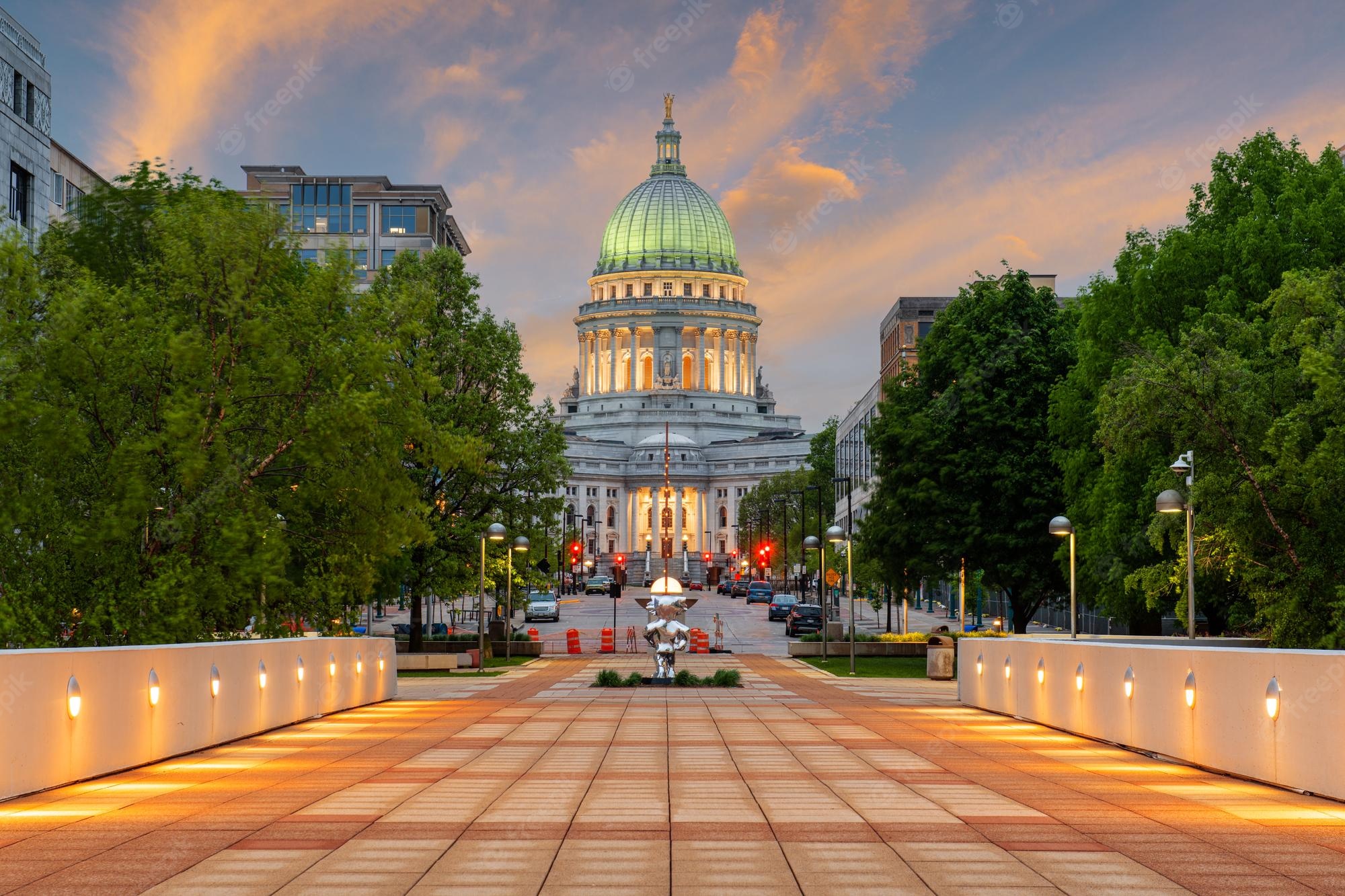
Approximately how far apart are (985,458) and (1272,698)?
37282 mm

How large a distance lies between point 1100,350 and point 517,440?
21.1 metres

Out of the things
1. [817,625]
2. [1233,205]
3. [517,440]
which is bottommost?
[817,625]

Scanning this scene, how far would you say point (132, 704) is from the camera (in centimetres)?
1897

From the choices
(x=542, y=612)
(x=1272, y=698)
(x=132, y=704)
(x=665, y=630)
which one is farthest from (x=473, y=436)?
(x=542, y=612)

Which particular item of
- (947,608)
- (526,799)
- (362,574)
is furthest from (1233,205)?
(947,608)

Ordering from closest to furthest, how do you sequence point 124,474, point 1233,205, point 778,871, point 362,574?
point 778,871
point 124,474
point 362,574
point 1233,205

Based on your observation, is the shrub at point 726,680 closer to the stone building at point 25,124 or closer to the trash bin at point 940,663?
the trash bin at point 940,663

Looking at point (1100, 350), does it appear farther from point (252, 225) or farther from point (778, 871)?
point (778, 871)

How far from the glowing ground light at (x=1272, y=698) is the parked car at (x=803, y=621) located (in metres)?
61.2

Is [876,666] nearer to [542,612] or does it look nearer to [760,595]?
[542,612]

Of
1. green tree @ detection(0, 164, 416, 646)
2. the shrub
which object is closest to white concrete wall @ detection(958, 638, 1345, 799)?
the shrub

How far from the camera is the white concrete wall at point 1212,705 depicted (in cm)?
1596

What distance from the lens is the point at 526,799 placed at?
16.0 meters

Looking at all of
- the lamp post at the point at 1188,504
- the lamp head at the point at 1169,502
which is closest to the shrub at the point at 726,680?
the lamp post at the point at 1188,504
